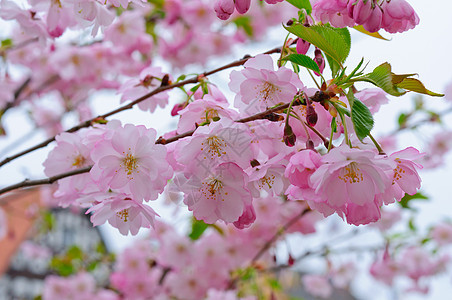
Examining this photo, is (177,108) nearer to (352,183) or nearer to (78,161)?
(78,161)

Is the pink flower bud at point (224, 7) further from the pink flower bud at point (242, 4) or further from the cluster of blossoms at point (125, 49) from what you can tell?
the cluster of blossoms at point (125, 49)

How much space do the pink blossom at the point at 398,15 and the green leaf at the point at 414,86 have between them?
0.12 meters

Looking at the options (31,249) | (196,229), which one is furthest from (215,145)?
(31,249)

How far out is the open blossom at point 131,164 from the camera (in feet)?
2.21

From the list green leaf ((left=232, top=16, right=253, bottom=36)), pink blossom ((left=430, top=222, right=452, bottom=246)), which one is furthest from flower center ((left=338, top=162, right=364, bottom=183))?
pink blossom ((left=430, top=222, right=452, bottom=246))

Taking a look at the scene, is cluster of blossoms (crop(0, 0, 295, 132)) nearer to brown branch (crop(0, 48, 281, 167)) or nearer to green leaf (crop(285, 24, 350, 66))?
brown branch (crop(0, 48, 281, 167))

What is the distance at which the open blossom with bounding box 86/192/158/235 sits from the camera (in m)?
0.70

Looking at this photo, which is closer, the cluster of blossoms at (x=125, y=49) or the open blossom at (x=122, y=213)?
the open blossom at (x=122, y=213)

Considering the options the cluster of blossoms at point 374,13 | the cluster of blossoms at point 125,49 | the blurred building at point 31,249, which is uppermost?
the cluster of blossoms at point 374,13

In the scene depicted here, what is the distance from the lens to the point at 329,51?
24.5 inches

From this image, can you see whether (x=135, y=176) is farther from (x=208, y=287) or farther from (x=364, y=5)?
(x=208, y=287)

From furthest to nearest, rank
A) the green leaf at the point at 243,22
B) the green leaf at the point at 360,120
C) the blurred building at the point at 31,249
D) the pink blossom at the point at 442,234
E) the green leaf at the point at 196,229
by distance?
1. the blurred building at the point at 31,249
2. the pink blossom at the point at 442,234
3. the green leaf at the point at 243,22
4. the green leaf at the point at 196,229
5. the green leaf at the point at 360,120

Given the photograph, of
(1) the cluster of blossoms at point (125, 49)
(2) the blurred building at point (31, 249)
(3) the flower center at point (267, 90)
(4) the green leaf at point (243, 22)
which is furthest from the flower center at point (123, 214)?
(2) the blurred building at point (31, 249)

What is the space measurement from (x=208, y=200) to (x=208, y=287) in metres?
1.72
